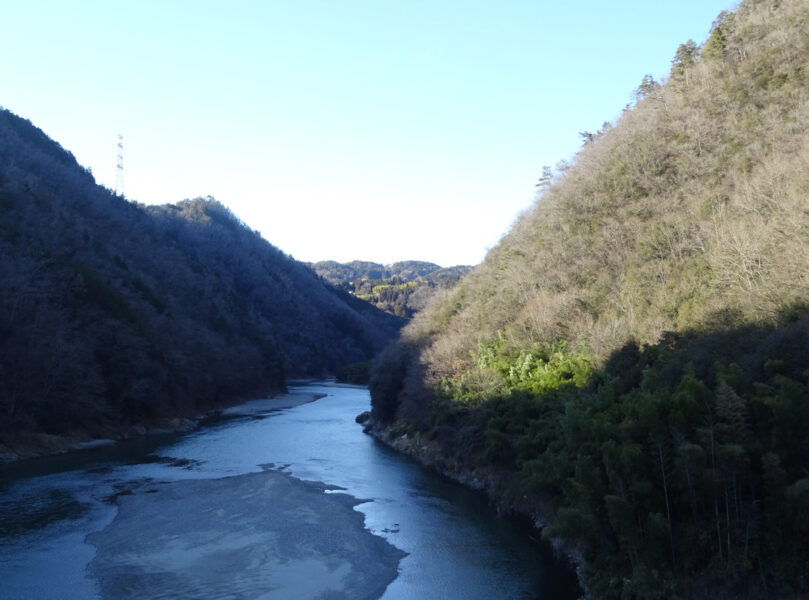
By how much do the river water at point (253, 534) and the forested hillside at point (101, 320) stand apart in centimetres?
656

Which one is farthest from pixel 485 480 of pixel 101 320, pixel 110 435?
pixel 101 320

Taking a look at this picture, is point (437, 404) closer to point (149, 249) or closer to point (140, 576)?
point (140, 576)

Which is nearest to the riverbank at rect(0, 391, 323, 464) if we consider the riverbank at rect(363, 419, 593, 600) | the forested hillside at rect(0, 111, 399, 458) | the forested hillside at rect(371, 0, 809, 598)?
the forested hillside at rect(0, 111, 399, 458)

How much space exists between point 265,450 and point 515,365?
1932cm

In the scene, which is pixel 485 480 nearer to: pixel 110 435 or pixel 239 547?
pixel 239 547

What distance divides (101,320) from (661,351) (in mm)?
46938

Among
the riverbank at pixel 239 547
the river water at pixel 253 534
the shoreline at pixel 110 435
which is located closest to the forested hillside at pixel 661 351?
the river water at pixel 253 534

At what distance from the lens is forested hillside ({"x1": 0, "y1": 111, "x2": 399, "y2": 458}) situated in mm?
42062

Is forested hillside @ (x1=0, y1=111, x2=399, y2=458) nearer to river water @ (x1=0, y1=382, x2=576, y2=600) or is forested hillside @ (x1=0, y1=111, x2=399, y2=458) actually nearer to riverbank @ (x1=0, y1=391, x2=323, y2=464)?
riverbank @ (x1=0, y1=391, x2=323, y2=464)

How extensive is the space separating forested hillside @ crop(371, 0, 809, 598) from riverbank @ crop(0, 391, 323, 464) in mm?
18975

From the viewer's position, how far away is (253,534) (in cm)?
2294

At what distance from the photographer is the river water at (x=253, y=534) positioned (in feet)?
59.6

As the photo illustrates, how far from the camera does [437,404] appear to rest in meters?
41.2

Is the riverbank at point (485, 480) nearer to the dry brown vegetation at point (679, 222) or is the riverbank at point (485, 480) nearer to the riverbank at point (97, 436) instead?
the dry brown vegetation at point (679, 222)
